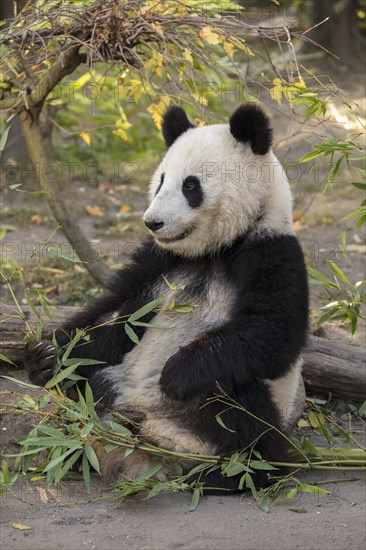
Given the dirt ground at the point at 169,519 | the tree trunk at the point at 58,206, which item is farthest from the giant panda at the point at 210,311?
the tree trunk at the point at 58,206

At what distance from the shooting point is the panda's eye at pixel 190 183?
425 cm

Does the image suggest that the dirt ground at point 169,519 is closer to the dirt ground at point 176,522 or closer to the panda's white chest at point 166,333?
the dirt ground at point 176,522

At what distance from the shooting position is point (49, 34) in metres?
5.26

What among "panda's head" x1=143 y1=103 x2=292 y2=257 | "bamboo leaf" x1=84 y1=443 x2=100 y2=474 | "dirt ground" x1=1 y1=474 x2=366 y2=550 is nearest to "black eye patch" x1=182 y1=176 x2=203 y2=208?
"panda's head" x1=143 y1=103 x2=292 y2=257

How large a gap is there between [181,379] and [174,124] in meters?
1.43

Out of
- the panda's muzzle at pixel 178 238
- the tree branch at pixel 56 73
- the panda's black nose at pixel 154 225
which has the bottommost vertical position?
the panda's muzzle at pixel 178 238

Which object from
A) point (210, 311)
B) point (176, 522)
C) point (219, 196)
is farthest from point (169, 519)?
point (219, 196)

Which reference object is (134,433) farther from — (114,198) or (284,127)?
(284,127)

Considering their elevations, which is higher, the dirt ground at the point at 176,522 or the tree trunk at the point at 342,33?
the dirt ground at the point at 176,522

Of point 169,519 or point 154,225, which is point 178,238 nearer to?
point 154,225

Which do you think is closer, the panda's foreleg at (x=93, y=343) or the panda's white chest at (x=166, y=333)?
the panda's white chest at (x=166, y=333)

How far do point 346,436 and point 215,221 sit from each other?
149 centimetres

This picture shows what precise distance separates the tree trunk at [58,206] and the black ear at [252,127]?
218 cm

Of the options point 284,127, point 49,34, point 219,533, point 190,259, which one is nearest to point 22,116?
point 49,34
